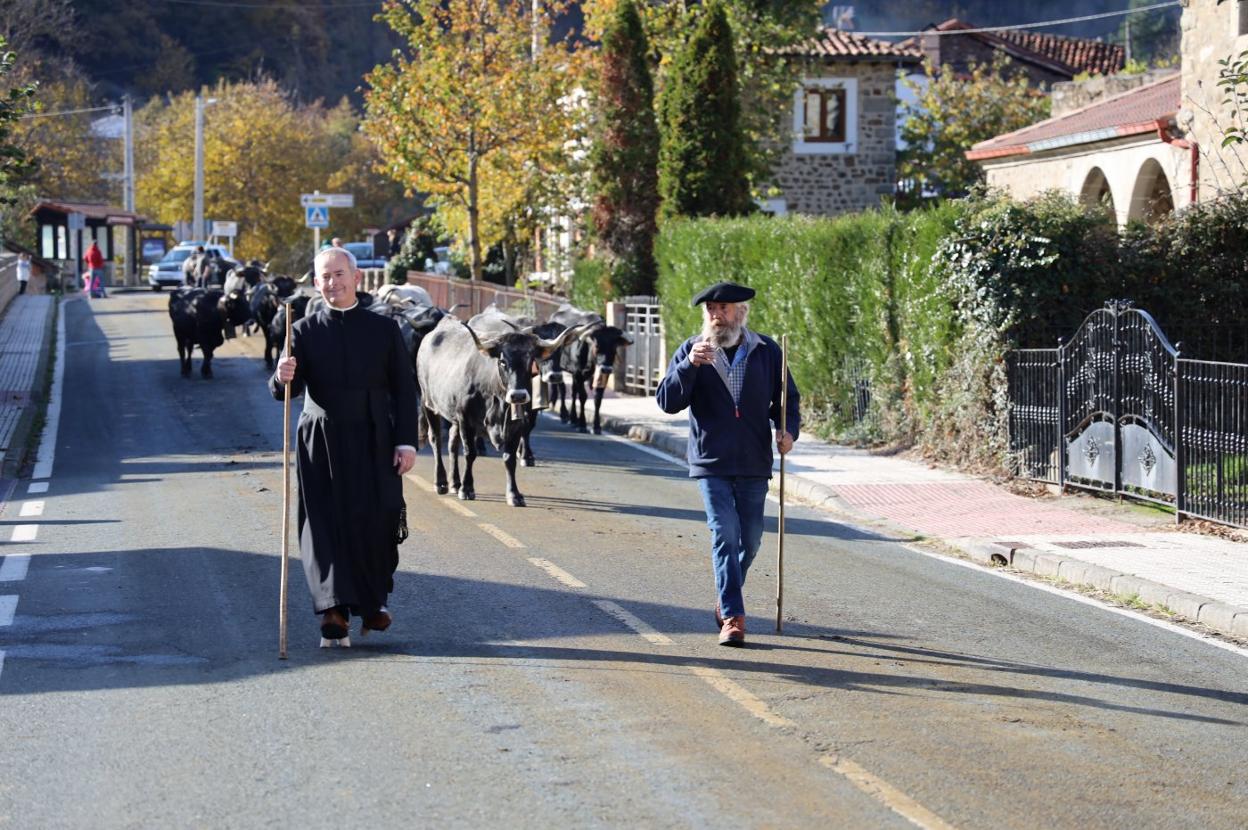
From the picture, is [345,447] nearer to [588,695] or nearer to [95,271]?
[588,695]

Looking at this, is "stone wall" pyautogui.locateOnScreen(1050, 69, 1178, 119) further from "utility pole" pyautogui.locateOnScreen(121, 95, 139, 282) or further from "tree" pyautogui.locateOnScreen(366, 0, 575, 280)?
"utility pole" pyautogui.locateOnScreen(121, 95, 139, 282)

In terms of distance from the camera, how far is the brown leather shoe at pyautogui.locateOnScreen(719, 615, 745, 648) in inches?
355

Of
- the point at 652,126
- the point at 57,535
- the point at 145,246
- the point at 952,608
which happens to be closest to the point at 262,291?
the point at 652,126

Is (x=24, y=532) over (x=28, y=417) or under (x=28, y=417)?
under

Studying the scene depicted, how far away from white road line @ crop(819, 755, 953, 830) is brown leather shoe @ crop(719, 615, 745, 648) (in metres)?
2.17

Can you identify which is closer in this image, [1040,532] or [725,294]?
[725,294]

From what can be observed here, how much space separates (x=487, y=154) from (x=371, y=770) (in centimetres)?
3387

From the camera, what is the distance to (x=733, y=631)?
9.02 meters

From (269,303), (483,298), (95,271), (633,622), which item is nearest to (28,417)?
(269,303)

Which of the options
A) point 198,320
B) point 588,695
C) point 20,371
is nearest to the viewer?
point 588,695

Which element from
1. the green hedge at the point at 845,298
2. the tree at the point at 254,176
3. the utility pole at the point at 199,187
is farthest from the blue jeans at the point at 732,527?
the tree at the point at 254,176

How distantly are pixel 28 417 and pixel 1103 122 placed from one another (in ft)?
57.9

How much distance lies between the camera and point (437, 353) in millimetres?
16359

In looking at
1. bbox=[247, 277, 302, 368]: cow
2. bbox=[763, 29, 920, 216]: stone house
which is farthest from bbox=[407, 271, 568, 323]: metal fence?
bbox=[763, 29, 920, 216]: stone house
